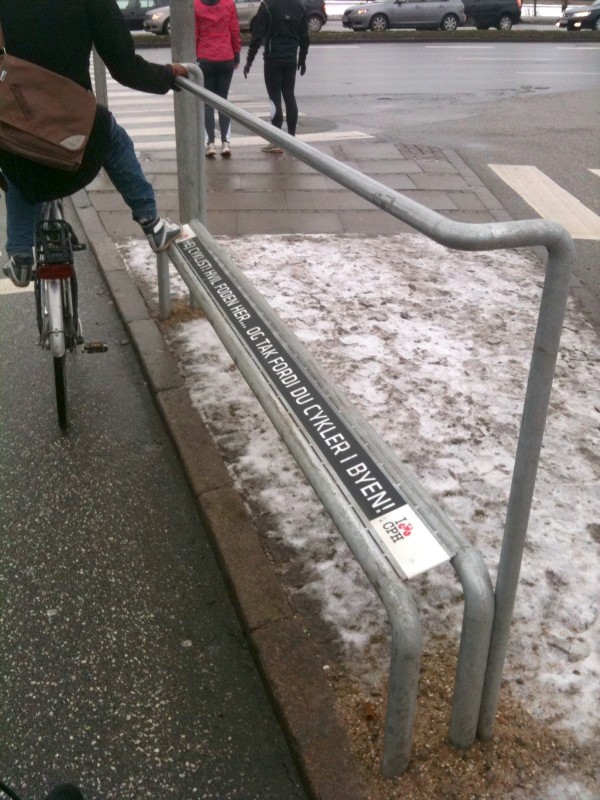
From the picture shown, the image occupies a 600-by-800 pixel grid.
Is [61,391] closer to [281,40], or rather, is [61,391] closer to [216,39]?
[216,39]

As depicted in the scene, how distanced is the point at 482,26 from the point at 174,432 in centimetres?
2894

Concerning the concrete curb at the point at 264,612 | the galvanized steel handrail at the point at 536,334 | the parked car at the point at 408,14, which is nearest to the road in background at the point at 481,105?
the concrete curb at the point at 264,612

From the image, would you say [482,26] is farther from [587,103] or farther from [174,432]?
[174,432]

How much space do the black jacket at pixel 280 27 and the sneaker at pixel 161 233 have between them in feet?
18.8

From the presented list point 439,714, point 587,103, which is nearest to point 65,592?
point 439,714

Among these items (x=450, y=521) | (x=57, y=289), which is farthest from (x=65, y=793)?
(x=57, y=289)

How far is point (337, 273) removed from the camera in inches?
229

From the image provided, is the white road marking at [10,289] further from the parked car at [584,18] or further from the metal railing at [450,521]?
the parked car at [584,18]

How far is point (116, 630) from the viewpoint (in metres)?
2.89

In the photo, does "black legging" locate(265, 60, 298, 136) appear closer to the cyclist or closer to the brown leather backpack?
the cyclist

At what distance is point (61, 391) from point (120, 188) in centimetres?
103

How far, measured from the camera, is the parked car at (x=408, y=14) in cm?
2692

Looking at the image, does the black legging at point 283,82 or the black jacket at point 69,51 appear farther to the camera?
the black legging at point 283,82

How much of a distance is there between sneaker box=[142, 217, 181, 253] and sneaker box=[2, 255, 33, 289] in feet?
1.97
